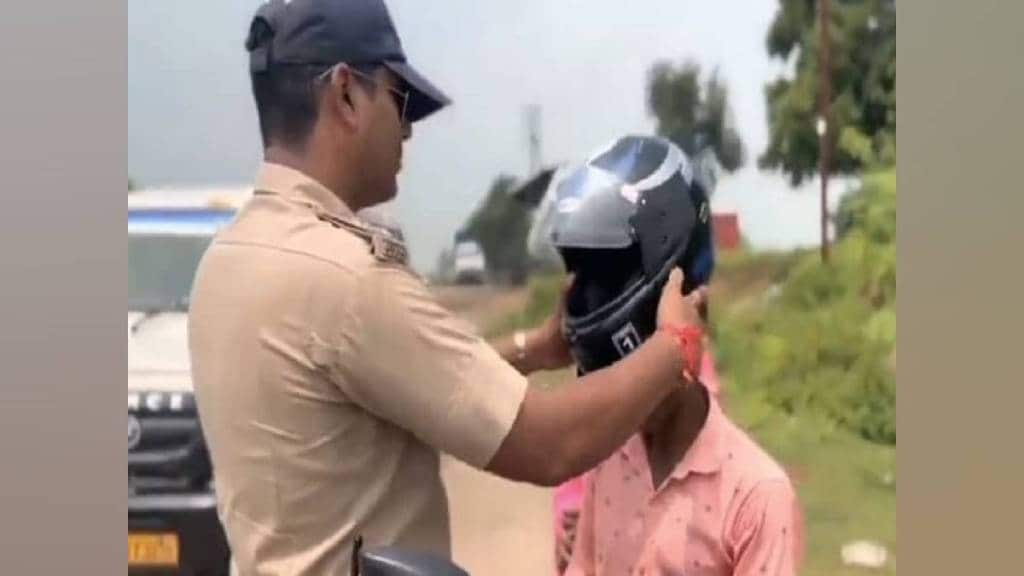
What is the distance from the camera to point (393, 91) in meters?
1.51

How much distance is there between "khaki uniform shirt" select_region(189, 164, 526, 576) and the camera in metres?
1.37

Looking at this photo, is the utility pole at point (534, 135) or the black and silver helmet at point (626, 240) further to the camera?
the utility pole at point (534, 135)

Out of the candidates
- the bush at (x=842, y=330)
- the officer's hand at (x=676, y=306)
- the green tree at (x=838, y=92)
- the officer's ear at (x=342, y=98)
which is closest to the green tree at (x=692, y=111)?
the green tree at (x=838, y=92)

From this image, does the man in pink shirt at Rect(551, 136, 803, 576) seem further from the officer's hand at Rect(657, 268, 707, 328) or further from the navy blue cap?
the navy blue cap

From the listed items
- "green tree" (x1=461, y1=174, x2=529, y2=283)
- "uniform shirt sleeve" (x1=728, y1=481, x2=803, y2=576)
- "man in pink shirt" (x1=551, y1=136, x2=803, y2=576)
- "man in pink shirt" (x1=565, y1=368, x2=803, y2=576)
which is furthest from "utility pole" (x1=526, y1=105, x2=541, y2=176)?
"uniform shirt sleeve" (x1=728, y1=481, x2=803, y2=576)

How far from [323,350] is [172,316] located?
1.71 feet

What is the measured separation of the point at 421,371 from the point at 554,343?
0.99 ft

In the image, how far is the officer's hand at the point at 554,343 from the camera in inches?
63.2

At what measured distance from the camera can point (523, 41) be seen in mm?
1785

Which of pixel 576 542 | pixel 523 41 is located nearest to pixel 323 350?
pixel 576 542

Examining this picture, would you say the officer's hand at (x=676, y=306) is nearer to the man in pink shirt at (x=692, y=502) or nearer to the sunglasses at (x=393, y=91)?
the man in pink shirt at (x=692, y=502)

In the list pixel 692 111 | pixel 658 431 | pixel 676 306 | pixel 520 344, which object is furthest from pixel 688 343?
pixel 692 111

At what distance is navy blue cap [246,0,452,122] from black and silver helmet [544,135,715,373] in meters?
0.22

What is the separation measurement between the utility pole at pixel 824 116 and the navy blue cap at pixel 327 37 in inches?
19.9
